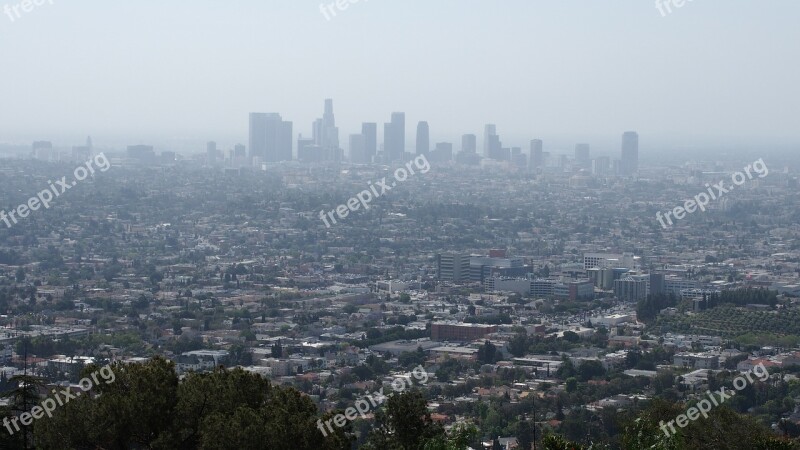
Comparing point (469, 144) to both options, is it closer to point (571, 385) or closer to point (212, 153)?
point (212, 153)

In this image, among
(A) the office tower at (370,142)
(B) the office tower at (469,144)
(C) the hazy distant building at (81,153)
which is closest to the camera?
(C) the hazy distant building at (81,153)

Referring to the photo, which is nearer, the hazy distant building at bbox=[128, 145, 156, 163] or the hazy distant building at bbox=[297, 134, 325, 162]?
the hazy distant building at bbox=[128, 145, 156, 163]

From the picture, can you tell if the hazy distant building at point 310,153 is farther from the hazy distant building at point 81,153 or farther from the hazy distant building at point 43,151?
the hazy distant building at point 43,151

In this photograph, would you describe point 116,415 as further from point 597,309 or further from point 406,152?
point 406,152

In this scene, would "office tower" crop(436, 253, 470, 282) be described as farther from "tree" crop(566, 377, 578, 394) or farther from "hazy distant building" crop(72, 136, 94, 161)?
"hazy distant building" crop(72, 136, 94, 161)

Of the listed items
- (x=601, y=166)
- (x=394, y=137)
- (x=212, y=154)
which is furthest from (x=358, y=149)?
(x=601, y=166)

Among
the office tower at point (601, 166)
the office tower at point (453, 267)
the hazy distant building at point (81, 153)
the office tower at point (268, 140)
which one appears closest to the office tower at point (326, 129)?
the office tower at point (268, 140)

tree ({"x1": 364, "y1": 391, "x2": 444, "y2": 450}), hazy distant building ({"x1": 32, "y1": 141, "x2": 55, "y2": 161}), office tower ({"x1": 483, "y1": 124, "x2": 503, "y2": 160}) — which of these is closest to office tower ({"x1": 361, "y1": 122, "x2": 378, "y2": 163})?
office tower ({"x1": 483, "y1": 124, "x2": 503, "y2": 160})
